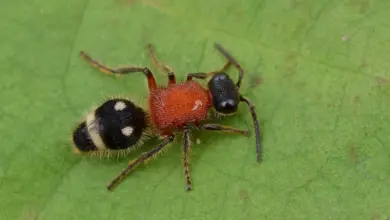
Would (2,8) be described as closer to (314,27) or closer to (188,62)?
(188,62)

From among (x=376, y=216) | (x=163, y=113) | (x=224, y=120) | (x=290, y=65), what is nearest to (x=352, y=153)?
(x=376, y=216)

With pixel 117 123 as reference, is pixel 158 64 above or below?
above

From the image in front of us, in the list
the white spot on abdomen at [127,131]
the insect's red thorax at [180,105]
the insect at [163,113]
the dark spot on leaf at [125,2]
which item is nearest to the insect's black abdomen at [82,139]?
the insect at [163,113]

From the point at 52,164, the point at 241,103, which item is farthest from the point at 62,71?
the point at 241,103

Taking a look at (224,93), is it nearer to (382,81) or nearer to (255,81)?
(255,81)

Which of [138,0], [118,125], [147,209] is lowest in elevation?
[147,209]

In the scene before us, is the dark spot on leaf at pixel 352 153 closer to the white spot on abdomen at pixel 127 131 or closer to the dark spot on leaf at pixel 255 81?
the dark spot on leaf at pixel 255 81
